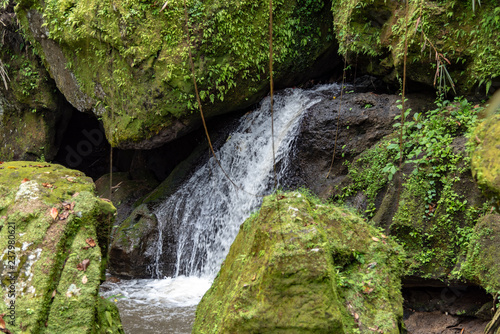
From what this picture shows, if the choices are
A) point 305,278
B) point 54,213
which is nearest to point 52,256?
point 54,213

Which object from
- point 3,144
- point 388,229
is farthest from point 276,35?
point 3,144

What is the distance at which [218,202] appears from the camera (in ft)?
24.4

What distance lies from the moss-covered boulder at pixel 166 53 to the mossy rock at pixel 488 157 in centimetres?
479

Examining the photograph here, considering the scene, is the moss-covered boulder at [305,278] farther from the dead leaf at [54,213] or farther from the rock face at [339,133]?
the rock face at [339,133]

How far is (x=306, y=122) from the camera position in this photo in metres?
6.74

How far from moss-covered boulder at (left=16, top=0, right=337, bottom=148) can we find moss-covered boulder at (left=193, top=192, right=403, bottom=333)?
3.76 metres

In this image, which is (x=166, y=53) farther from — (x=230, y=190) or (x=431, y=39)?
(x=431, y=39)

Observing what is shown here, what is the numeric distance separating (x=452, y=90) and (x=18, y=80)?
934cm

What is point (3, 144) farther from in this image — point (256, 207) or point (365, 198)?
point (365, 198)

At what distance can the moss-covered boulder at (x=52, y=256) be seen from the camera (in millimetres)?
3129

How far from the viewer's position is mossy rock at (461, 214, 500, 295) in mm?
3969

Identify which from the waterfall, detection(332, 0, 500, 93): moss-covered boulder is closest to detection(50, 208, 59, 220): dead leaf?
the waterfall

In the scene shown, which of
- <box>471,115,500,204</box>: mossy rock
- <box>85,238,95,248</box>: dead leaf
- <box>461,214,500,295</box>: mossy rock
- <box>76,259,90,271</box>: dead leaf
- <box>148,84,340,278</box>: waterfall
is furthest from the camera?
<box>148,84,340,278</box>: waterfall

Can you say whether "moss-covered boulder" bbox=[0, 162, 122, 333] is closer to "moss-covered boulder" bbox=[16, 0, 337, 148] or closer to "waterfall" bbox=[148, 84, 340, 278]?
"moss-covered boulder" bbox=[16, 0, 337, 148]
